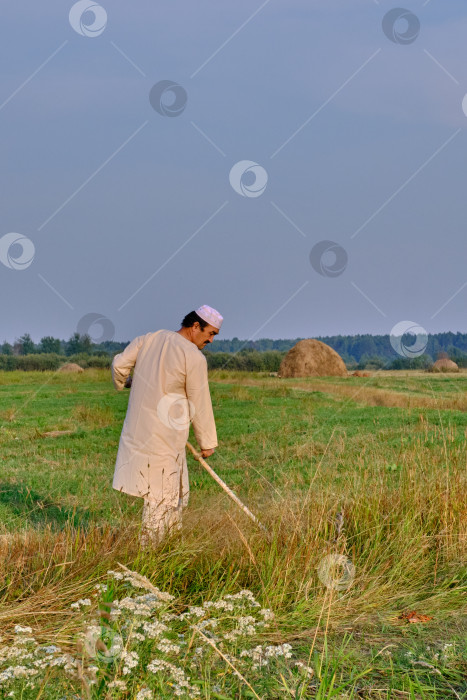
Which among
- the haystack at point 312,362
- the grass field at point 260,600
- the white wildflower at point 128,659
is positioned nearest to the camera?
the white wildflower at point 128,659

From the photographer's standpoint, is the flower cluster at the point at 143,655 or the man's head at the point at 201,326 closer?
the flower cluster at the point at 143,655

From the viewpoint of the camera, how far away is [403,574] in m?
5.08

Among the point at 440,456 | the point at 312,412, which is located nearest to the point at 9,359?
the point at 312,412

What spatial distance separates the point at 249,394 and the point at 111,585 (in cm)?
1899

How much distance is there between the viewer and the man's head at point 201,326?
18.7 feet

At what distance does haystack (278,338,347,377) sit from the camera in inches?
1613

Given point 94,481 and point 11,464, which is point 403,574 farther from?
point 11,464

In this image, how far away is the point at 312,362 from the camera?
41.0 metres

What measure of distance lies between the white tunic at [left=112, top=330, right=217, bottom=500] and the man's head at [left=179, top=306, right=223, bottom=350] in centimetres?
9

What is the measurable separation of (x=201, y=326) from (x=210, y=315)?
128 mm

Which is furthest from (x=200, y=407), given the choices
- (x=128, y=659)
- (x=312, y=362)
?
(x=312, y=362)

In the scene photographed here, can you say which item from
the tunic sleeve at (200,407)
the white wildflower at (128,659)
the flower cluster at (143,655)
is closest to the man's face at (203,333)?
the tunic sleeve at (200,407)

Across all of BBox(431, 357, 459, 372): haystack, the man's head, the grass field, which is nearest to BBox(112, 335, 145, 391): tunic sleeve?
the man's head

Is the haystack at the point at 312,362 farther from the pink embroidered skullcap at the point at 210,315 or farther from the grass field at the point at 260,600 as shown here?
the pink embroidered skullcap at the point at 210,315
